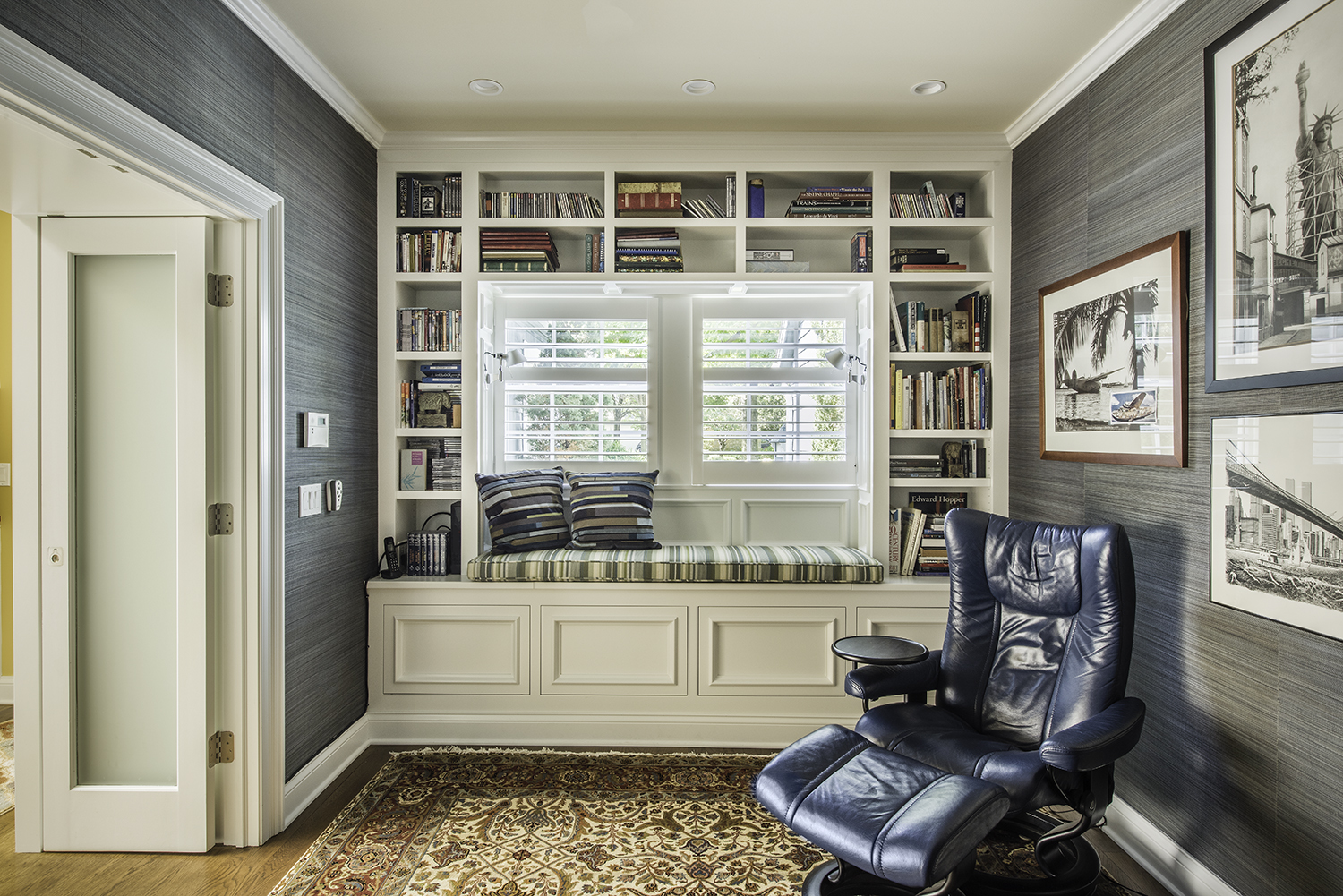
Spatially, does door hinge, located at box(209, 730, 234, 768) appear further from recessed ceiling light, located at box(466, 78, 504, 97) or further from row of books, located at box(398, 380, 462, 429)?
recessed ceiling light, located at box(466, 78, 504, 97)

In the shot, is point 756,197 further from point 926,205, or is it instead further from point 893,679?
point 893,679

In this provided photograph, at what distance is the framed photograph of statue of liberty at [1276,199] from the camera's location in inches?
62.8

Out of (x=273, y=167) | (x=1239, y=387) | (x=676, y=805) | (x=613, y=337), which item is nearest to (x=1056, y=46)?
(x=1239, y=387)

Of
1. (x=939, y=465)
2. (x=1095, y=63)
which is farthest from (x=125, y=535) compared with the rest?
(x=1095, y=63)

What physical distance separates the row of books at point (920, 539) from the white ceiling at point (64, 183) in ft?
9.65

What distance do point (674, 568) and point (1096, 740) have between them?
5.51 feet

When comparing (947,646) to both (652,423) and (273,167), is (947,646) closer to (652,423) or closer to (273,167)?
(652,423)

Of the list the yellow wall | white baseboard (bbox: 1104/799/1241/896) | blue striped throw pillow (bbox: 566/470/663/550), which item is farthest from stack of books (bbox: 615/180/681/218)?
the yellow wall

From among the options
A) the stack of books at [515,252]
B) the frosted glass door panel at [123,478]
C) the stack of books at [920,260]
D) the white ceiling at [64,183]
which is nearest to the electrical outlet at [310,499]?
the frosted glass door panel at [123,478]

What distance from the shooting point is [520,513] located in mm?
3195

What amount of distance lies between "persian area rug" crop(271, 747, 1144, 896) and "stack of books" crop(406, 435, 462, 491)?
1182 mm

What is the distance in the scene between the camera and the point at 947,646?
7.95 ft

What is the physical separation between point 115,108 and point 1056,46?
288 centimetres

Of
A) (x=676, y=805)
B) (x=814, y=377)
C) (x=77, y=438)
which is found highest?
(x=814, y=377)
